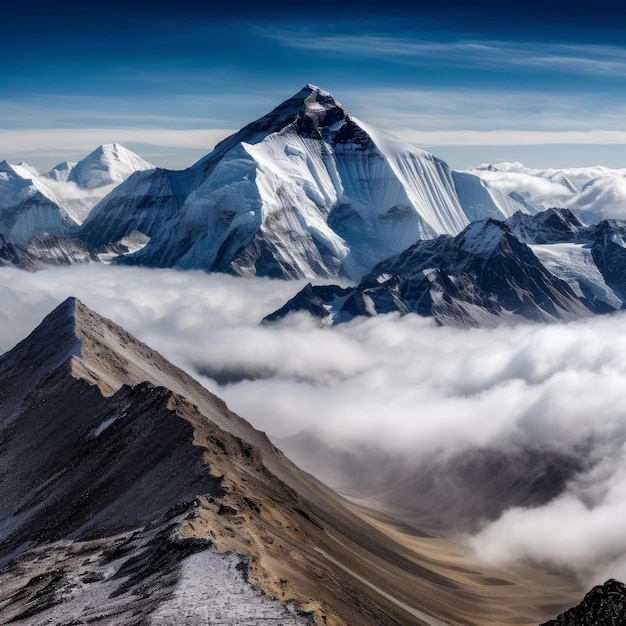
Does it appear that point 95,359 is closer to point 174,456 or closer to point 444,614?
point 174,456

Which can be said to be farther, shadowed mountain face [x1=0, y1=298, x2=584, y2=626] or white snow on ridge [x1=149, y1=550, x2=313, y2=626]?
shadowed mountain face [x1=0, y1=298, x2=584, y2=626]

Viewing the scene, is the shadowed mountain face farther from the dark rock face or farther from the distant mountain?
the dark rock face

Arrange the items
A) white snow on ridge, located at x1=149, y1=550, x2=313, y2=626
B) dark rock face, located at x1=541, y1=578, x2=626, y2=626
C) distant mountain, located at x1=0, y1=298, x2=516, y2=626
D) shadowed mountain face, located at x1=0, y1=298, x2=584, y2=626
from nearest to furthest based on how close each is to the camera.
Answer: dark rock face, located at x1=541, y1=578, x2=626, y2=626, white snow on ridge, located at x1=149, y1=550, x2=313, y2=626, distant mountain, located at x1=0, y1=298, x2=516, y2=626, shadowed mountain face, located at x1=0, y1=298, x2=584, y2=626

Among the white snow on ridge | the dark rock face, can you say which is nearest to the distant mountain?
the white snow on ridge

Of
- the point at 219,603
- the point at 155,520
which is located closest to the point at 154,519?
the point at 155,520

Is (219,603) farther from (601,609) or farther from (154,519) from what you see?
(154,519)

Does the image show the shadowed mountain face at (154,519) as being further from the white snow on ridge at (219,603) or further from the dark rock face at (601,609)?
the dark rock face at (601,609)

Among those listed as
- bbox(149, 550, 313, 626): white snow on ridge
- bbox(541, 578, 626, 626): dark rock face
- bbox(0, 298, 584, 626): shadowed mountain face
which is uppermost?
bbox(541, 578, 626, 626): dark rock face
